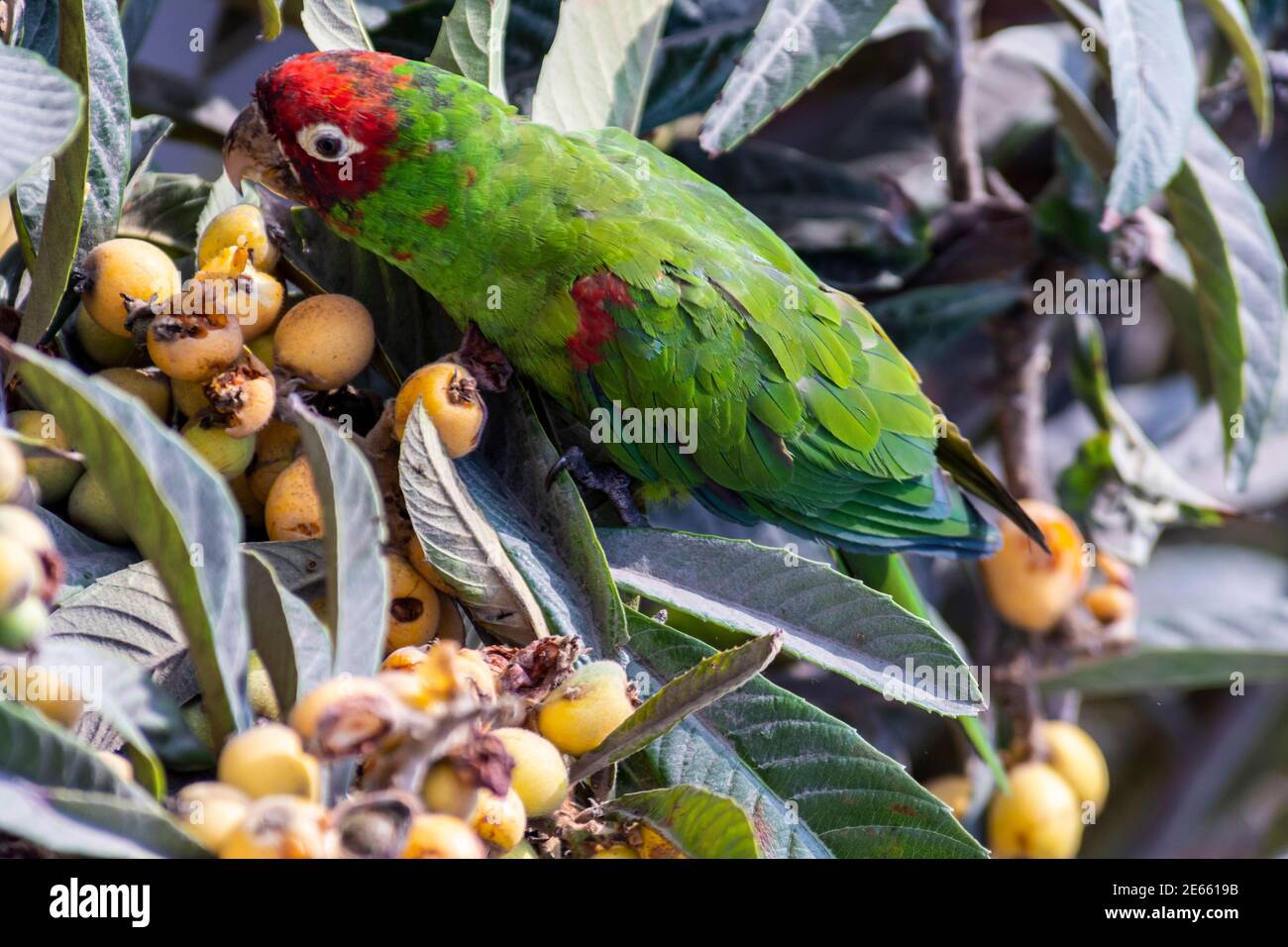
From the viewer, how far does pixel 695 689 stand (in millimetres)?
917

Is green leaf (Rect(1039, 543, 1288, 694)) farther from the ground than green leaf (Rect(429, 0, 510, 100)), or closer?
closer

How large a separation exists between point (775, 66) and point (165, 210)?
69 cm

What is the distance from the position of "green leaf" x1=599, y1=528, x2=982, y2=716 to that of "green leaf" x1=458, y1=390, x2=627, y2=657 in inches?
2.5

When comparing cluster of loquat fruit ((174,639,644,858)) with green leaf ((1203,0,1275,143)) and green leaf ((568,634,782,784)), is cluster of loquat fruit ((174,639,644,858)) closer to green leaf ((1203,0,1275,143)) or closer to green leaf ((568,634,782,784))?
green leaf ((568,634,782,784))

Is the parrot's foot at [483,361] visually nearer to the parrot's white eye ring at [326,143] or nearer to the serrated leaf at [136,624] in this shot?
the parrot's white eye ring at [326,143]

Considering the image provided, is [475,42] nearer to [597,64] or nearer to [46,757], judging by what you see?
[597,64]

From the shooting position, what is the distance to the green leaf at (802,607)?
112 cm

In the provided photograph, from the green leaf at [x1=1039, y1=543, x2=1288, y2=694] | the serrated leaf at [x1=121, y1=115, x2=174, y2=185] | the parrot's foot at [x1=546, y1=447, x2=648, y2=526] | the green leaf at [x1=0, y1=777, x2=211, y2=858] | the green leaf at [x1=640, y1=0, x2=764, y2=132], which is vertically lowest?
the green leaf at [x1=1039, y1=543, x2=1288, y2=694]

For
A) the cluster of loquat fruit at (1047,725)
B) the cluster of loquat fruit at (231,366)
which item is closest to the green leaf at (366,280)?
the cluster of loquat fruit at (231,366)

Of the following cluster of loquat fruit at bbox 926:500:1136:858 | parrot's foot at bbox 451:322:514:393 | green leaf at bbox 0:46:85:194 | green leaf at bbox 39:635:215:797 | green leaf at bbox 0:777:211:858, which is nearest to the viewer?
green leaf at bbox 0:777:211:858

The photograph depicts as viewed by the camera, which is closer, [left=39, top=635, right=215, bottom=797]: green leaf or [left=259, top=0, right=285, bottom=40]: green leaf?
[left=39, top=635, right=215, bottom=797]: green leaf

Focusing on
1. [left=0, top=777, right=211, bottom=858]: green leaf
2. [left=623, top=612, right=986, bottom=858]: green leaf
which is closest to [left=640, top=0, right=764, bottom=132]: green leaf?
[left=623, top=612, right=986, bottom=858]: green leaf

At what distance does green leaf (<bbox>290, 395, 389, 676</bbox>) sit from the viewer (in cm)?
82

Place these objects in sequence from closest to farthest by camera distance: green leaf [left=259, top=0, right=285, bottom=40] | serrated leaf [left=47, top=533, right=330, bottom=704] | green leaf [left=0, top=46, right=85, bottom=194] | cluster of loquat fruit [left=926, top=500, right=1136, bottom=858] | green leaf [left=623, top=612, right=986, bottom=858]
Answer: green leaf [left=0, top=46, right=85, bottom=194], serrated leaf [left=47, top=533, right=330, bottom=704], green leaf [left=623, top=612, right=986, bottom=858], green leaf [left=259, top=0, right=285, bottom=40], cluster of loquat fruit [left=926, top=500, right=1136, bottom=858]
